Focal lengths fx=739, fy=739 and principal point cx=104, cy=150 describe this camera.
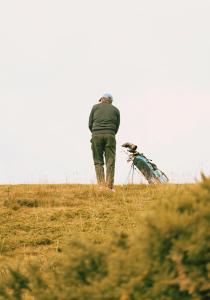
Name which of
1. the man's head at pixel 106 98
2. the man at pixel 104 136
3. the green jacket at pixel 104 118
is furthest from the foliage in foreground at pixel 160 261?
the man's head at pixel 106 98

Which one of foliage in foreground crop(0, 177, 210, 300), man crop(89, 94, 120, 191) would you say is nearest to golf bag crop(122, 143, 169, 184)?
man crop(89, 94, 120, 191)

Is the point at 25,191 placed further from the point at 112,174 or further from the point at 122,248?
the point at 122,248

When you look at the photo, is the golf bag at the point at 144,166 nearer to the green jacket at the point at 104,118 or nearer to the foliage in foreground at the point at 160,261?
the green jacket at the point at 104,118

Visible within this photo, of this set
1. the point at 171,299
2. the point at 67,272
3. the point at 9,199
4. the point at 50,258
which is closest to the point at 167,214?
the point at 171,299

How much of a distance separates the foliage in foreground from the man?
563 inches

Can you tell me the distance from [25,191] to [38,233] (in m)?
5.24

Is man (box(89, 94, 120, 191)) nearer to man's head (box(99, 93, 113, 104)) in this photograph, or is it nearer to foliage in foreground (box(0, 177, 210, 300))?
man's head (box(99, 93, 113, 104))

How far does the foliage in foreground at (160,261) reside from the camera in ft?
14.0

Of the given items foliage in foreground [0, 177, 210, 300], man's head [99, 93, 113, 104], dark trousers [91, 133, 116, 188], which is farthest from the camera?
man's head [99, 93, 113, 104]

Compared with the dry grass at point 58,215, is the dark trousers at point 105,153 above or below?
above

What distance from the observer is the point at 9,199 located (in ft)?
55.1

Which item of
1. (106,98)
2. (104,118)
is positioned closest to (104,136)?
(104,118)

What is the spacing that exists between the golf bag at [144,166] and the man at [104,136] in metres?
1.35

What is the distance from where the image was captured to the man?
63.2ft
